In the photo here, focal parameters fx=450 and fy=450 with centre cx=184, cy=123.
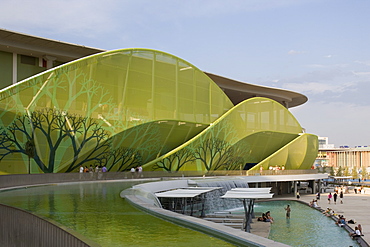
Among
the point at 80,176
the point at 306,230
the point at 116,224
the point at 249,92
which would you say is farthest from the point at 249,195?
the point at 249,92

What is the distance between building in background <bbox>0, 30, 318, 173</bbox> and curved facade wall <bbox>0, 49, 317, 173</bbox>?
0.20ft

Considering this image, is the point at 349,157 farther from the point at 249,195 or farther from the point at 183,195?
the point at 183,195

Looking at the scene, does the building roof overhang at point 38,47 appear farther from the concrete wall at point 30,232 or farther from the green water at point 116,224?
the concrete wall at point 30,232

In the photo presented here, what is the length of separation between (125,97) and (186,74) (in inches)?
312

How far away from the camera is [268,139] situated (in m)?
48.0

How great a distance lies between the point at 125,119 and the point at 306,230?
A: 543 inches

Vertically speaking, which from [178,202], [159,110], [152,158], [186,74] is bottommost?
[178,202]

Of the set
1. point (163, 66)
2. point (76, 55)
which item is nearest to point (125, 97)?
point (163, 66)

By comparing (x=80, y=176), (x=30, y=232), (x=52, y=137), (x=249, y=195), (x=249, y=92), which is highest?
(x=249, y=92)

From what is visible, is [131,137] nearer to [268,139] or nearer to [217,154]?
[217,154]

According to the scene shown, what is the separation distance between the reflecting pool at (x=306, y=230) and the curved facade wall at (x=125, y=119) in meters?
8.39

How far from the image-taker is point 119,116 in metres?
30.4

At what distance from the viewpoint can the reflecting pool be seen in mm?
21495

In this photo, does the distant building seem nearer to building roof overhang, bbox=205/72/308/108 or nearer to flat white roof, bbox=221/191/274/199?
building roof overhang, bbox=205/72/308/108
